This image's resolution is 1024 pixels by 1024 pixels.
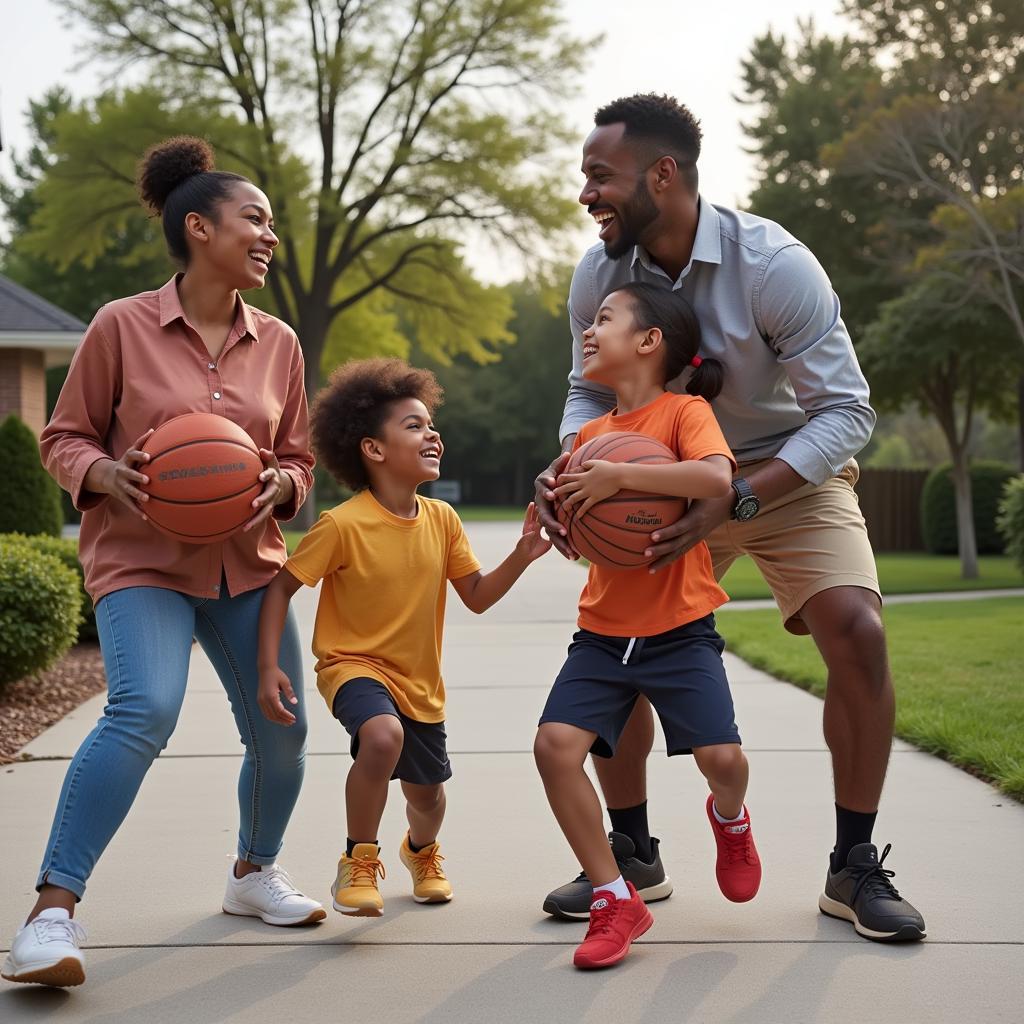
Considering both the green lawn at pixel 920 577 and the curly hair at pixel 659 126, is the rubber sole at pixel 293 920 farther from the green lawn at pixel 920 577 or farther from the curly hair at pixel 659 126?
the green lawn at pixel 920 577

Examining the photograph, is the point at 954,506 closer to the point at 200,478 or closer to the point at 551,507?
the point at 551,507

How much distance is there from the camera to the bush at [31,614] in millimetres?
7316

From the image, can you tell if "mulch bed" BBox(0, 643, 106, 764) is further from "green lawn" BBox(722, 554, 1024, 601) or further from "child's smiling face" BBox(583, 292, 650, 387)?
"green lawn" BBox(722, 554, 1024, 601)

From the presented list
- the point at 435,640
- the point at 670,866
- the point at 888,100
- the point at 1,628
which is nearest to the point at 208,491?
the point at 435,640


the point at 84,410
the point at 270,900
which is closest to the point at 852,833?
the point at 270,900

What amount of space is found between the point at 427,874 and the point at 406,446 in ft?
4.13

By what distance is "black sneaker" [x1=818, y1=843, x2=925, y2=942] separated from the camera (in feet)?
11.4

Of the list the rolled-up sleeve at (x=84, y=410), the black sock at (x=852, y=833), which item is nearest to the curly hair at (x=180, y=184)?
the rolled-up sleeve at (x=84, y=410)

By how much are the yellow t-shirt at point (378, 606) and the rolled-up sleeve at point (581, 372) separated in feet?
1.93

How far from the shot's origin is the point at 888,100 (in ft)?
71.4

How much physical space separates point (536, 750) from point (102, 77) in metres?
32.5

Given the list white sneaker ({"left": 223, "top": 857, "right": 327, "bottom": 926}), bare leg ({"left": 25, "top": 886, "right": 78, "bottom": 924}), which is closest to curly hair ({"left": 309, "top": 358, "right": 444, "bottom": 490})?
white sneaker ({"left": 223, "top": 857, "right": 327, "bottom": 926})

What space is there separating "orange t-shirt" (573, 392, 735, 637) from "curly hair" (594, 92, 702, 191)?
67 cm

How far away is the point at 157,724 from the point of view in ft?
10.8
